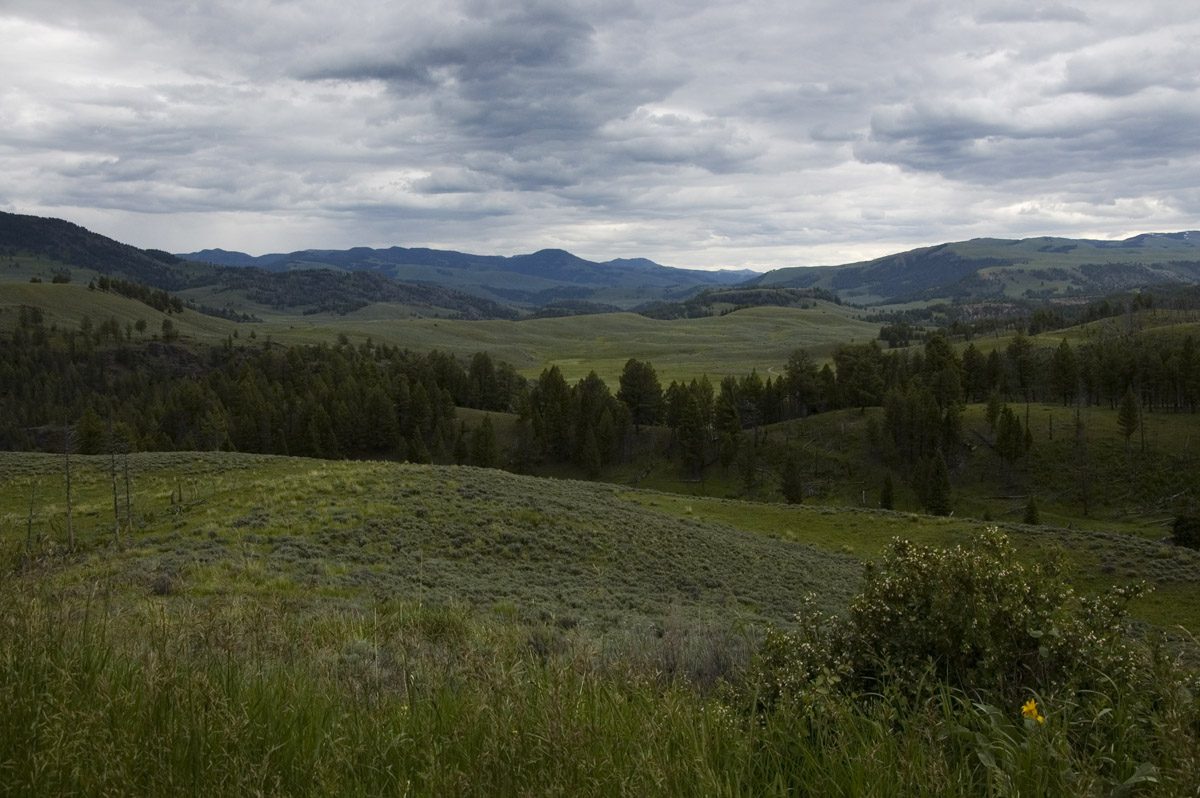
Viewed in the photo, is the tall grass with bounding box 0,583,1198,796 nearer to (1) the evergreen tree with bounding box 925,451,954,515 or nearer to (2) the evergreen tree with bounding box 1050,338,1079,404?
(1) the evergreen tree with bounding box 925,451,954,515

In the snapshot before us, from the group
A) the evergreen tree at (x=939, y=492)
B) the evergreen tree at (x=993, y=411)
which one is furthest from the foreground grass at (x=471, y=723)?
the evergreen tree at (x=993, y=411)

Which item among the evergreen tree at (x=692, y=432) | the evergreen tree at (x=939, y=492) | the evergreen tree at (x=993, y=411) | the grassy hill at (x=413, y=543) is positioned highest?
the grassy hill at (x=413, y=543)

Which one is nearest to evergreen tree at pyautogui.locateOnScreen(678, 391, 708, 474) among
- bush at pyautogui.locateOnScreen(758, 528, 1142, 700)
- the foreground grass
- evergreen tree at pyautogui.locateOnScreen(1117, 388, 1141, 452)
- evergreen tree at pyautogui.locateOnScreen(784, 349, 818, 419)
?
evergreen tree at pyautogui.locateOnScreen(784, 349, 818, 419)

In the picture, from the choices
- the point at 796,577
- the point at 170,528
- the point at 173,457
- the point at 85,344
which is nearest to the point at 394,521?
the point at 170,528

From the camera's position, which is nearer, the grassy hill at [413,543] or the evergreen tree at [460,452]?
the grassy hill at [413,543]

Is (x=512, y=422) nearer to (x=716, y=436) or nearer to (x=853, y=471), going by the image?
(x=716, y=436)

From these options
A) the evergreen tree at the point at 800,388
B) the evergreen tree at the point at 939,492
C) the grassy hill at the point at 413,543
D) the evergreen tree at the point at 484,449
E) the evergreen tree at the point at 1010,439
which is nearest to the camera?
the grassy hill at the point at 413,543

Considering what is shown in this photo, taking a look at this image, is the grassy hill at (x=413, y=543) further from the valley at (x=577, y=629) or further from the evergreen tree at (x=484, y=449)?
the evergreen tree at (x=484, y=449)

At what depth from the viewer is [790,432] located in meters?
106

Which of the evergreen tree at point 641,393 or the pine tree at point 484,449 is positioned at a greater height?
the evergreen tree at point 641,393

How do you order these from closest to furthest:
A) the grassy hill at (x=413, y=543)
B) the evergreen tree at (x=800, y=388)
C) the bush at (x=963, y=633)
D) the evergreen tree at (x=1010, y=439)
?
1. the bush at (x=963, y=633)
2. the grassy hill at (x=413, y=543)
3. the evergreen tree at (x=1010, y=439)
4. the evergreen tree at (x=800, y=388)

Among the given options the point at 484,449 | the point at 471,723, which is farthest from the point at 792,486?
the point at 471,723

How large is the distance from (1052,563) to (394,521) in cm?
2569

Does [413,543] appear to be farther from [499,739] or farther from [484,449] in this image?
[484,449]
